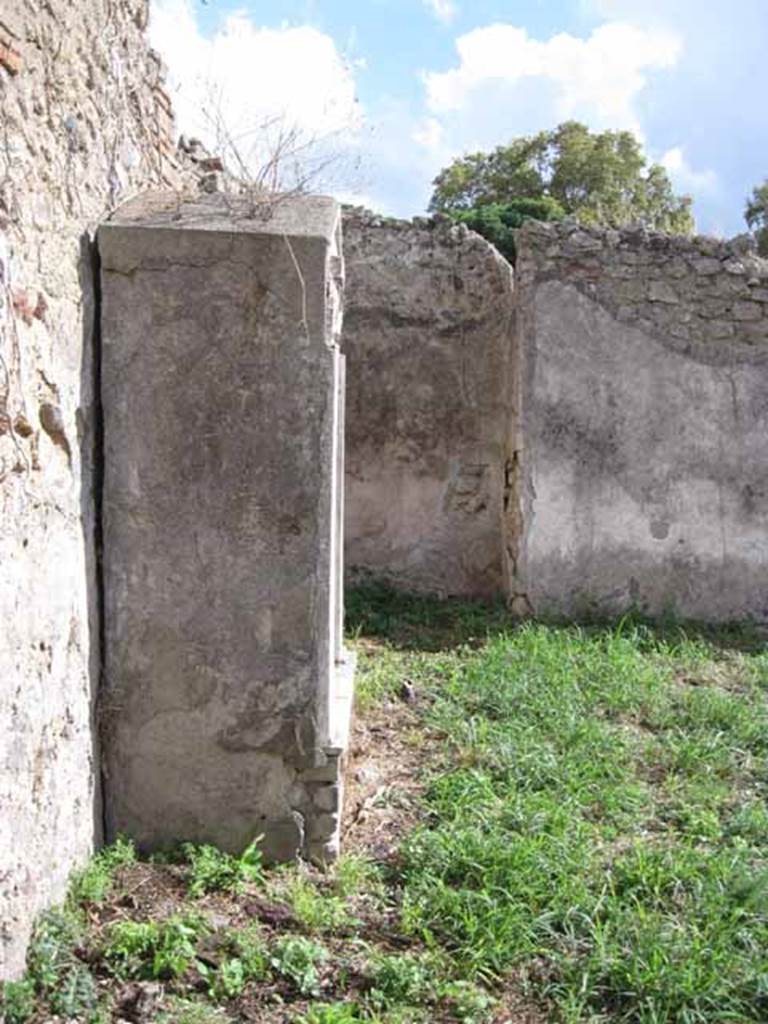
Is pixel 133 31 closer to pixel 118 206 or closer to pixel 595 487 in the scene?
pixel 118 206

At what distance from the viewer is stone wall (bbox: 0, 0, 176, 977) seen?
2451 mm

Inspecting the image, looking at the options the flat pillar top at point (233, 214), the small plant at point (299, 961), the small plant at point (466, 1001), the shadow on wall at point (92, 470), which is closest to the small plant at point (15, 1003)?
the small plant at point (299, 961)

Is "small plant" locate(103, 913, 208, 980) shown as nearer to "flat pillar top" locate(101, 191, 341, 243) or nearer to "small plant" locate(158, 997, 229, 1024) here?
"small plant" locate(158, 997, 229, 1024)

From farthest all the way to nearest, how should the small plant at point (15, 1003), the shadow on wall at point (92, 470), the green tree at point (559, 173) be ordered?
1. the green tree at point (559, 173)
2. the shadow on wall at point (92, 470)
3. the small plant at point (15, 1003)

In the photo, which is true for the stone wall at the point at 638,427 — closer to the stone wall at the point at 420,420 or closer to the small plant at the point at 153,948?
the stone wall at the point at 420,420

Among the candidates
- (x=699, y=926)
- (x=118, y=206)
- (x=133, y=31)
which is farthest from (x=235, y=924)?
(x=133, y=31)

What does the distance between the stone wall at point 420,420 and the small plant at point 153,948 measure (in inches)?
190

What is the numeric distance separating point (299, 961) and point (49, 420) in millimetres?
1607

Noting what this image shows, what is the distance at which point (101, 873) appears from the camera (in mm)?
3023

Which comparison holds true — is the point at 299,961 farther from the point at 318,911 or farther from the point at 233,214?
the point at 233,214

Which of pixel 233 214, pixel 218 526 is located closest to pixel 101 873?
pixel 218 526

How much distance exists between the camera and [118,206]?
10.8 feet

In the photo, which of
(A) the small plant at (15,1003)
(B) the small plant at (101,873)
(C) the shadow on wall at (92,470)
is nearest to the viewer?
(A) the small plant at (15,1003)

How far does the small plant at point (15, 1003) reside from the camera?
235cm
